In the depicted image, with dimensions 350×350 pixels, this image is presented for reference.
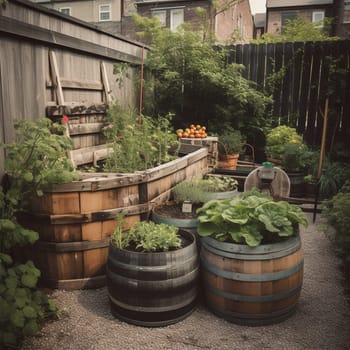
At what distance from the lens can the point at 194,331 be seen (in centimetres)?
296

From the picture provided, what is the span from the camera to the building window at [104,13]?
2464 cm

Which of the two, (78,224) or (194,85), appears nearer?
(78,224)

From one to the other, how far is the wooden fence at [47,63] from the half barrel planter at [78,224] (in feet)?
2.61

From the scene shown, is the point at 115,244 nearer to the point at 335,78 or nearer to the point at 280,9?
the point at 335,78

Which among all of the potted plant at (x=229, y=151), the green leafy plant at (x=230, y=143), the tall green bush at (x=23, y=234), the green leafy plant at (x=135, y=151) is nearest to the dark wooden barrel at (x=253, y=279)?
the tall green bush at (x=23, y=234)

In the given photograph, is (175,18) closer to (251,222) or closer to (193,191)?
(193,191)

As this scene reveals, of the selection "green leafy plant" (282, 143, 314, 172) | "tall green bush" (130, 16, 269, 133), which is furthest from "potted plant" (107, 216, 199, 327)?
"tall green bush" (130, 16, 269, 133)

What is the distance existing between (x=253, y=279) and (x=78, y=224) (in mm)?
1574

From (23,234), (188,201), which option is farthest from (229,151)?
(23,234)

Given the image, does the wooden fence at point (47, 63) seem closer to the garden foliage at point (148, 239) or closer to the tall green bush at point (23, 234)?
the tall green bush at point (23, 234)

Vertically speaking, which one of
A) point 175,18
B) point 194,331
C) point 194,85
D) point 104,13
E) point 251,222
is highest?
point 104,13

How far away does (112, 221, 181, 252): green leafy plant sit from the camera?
121 inches

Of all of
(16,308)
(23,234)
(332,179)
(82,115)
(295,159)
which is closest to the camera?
(16,308)

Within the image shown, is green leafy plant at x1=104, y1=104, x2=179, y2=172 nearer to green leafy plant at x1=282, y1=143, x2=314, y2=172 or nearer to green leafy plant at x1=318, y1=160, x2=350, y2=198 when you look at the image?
green leafy plant at x1=282, y1=143, x2=314, y2=172
